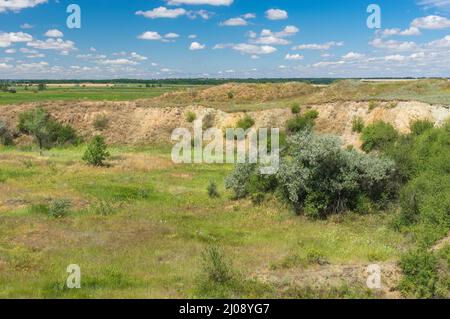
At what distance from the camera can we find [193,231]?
826 inches

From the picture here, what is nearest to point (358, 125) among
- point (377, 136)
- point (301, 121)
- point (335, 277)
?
point (301, 121)

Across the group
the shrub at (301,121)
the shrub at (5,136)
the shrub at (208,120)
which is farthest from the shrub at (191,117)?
the shrub at (5,136)

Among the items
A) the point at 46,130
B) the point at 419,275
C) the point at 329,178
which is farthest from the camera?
the point at 46,130

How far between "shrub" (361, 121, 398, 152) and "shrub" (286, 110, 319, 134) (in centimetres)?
945

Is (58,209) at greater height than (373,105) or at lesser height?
lesser

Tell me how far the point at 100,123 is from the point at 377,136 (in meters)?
35.9

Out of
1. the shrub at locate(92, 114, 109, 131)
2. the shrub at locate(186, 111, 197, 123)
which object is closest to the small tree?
the shrub at locate(186, 111, 197, 123)

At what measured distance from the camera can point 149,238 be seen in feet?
64.6

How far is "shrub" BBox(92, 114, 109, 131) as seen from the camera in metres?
61.0

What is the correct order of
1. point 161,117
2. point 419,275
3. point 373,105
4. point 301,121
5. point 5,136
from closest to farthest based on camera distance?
point 419,275, point 373,105, point 301,121, point 5,136, point 161,117

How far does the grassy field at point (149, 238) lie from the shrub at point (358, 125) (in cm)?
2089

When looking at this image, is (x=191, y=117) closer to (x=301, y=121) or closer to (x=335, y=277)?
(x=301, y=121)

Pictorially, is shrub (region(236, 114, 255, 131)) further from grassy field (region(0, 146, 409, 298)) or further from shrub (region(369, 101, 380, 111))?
grassy field (region(0, 146, 409, 298))

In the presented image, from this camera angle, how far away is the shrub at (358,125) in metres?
47.2
